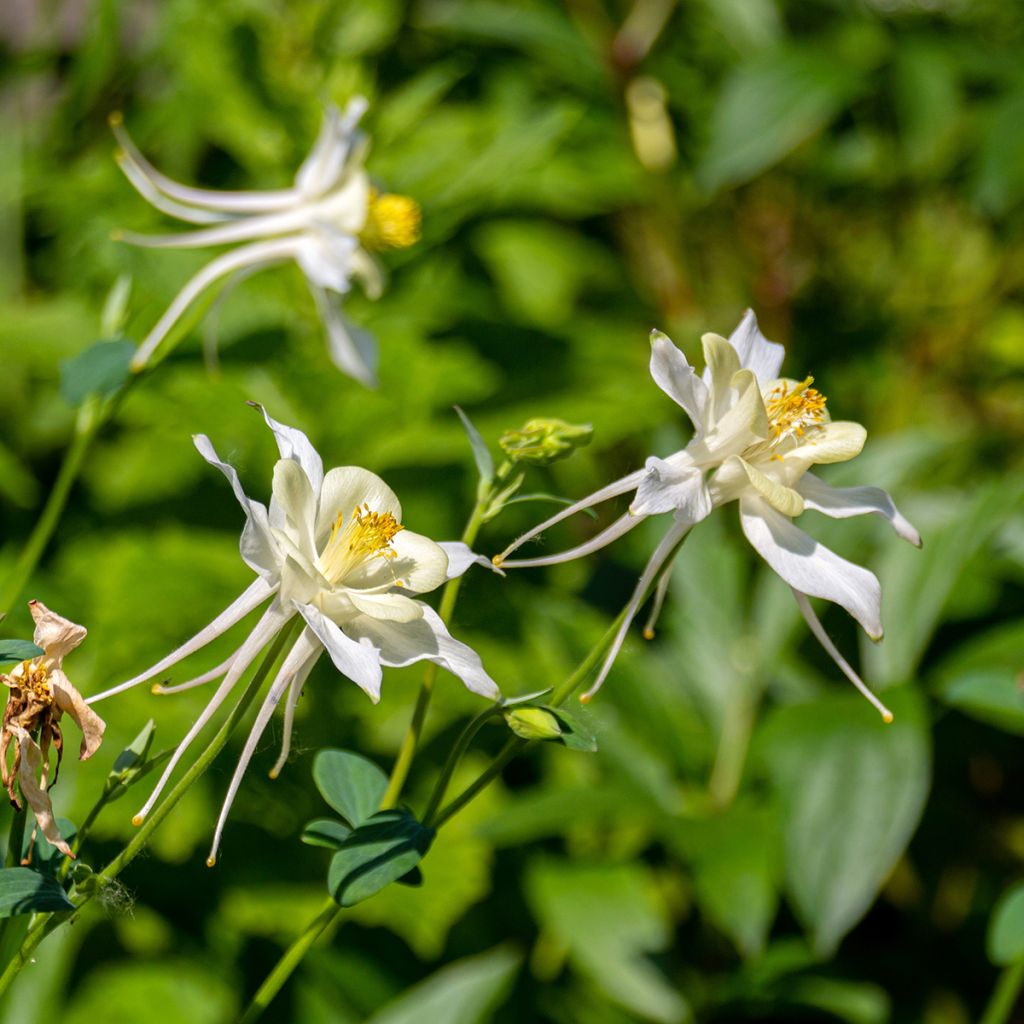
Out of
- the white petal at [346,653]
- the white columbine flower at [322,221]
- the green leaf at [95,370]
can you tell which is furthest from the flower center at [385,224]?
the white petal at [346,653]

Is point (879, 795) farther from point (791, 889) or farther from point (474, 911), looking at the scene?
point (474, 911)

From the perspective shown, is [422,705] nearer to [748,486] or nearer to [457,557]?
→ [457,557]

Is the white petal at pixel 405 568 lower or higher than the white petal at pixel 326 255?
higher

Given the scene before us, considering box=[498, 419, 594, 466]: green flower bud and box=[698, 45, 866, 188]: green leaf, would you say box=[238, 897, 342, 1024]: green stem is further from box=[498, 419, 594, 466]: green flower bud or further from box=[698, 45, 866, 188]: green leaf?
box=[698, 45, 866, 188]: green leaf

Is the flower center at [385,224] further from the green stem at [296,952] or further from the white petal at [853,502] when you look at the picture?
the green stem at [296,952]

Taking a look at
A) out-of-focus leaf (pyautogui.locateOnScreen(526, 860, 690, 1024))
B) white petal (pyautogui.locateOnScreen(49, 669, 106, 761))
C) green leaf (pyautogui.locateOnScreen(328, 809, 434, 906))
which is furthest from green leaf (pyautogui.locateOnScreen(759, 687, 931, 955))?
white petal (pyautogui.locateOnScreen(49, 669, 106, 761))

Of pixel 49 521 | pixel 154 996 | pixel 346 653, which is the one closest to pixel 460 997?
pixel 154 996
